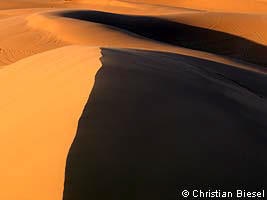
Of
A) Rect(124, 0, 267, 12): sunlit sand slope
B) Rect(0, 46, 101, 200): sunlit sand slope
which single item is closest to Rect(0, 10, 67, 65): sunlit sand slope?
Rect(0, 46, 101, 200): sunlit sand slope

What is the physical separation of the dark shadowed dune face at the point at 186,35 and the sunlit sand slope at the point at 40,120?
6956 mm

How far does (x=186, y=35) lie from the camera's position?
12.6 meters

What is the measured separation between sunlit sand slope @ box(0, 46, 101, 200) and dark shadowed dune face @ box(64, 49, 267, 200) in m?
0.09

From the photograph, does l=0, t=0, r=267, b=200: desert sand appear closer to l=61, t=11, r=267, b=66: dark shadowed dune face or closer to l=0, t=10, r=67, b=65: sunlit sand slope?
l=0, t=10, r=67, b=65: sunlit sand slope

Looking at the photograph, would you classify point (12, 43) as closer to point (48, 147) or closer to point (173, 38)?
point (173, 38)

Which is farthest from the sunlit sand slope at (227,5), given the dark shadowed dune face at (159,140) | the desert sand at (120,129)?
the dark shadowed dune face at (159,140)

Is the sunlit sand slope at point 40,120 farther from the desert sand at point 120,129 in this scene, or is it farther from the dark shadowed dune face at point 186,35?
the dark shadowed dune face at point 186,35

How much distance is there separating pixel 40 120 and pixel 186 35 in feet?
31.5

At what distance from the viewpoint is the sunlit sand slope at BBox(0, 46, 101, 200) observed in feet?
8.80

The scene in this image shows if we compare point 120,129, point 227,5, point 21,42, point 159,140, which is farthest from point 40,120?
point 227,5

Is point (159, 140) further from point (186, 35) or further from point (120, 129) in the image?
point (186, 35)

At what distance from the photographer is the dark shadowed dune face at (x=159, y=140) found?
274 cm

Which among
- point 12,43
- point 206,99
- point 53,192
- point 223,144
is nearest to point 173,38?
point 12,43

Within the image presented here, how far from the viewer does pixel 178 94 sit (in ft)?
13.5
